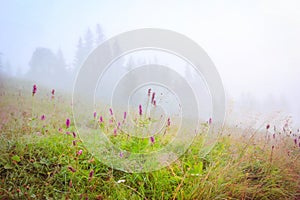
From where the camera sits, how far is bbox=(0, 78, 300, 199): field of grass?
1348 mm

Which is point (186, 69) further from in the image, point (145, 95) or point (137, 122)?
point (137, 122)

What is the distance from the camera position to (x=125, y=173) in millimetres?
1549

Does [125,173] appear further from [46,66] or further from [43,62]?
[43,62]

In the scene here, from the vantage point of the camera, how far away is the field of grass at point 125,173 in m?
1.35

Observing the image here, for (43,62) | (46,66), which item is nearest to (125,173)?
(46,66)

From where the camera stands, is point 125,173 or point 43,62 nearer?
point 125,173

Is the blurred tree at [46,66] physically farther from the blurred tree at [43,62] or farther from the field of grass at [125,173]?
the field of grass at [125,173]

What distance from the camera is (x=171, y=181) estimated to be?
1.43 m

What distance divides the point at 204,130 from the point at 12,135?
182cm

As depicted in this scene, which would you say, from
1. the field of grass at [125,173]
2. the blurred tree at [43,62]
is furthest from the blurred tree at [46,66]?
the field of grass at [125,173]

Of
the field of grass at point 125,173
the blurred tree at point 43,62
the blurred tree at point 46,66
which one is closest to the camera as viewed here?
the field of grass at point 125,173

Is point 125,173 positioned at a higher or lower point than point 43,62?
lower

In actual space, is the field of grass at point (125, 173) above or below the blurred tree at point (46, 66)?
below

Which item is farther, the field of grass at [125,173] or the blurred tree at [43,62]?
the blurred tree at [43,62]
